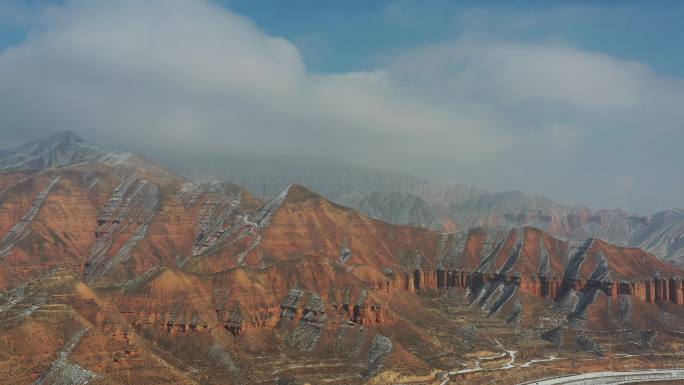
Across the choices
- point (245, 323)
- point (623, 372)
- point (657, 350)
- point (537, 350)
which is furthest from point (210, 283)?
point (657, 350)

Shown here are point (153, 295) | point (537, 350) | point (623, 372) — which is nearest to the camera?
point (153, 295)

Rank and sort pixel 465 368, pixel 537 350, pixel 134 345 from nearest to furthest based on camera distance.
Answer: pixel 134 345 → pixel 465 368 → pixel 537 350

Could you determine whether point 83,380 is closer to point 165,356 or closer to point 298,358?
point 165,356

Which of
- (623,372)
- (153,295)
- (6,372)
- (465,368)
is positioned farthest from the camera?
(623,372)

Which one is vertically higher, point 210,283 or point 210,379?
point 210,283

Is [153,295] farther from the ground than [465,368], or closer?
farther from the ground

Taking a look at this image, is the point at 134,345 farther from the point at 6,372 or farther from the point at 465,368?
the point at 465,368

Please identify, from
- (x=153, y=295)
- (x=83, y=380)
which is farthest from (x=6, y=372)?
(x=153, y=295)

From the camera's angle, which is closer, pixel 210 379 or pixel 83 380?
pixel 83 380

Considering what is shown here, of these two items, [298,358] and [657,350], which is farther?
[657,350]

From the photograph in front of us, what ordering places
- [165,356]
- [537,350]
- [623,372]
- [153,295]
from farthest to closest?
1. [537,350]
2. [623,372]
3. [153,295]
4. [165,356]
